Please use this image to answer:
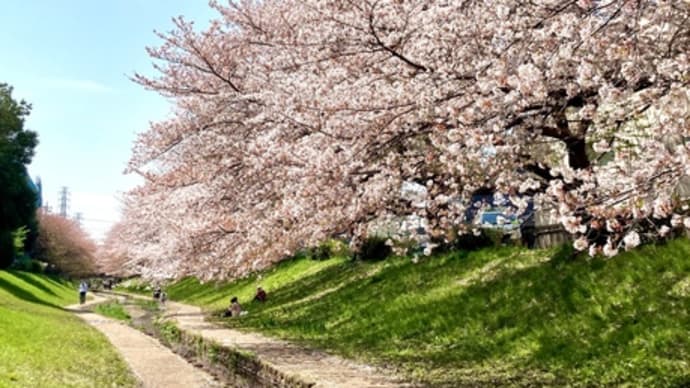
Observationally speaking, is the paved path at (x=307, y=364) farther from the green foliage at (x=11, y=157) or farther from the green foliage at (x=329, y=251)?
the green foliage at (x=11, y=157)

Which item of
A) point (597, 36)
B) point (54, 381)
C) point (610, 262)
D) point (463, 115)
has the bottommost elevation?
point (54, 381)

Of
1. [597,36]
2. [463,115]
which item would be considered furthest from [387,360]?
[597,36]

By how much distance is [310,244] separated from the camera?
48.0ft

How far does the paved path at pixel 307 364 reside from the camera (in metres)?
9.73

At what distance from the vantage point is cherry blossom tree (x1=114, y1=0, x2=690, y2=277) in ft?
19.3

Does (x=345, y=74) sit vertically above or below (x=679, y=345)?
above

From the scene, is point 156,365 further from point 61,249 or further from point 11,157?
point 61,249

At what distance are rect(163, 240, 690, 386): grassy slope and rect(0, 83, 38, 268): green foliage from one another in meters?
26.3

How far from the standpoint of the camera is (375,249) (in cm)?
2433

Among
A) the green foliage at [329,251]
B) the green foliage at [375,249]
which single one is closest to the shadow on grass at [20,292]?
the green foliage at [329,251]

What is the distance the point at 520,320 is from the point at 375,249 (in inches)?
516

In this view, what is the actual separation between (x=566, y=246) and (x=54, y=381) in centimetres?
998

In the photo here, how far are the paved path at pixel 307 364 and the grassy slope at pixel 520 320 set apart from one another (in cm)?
55

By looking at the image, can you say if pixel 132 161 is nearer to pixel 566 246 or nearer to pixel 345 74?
pixel 345 74
